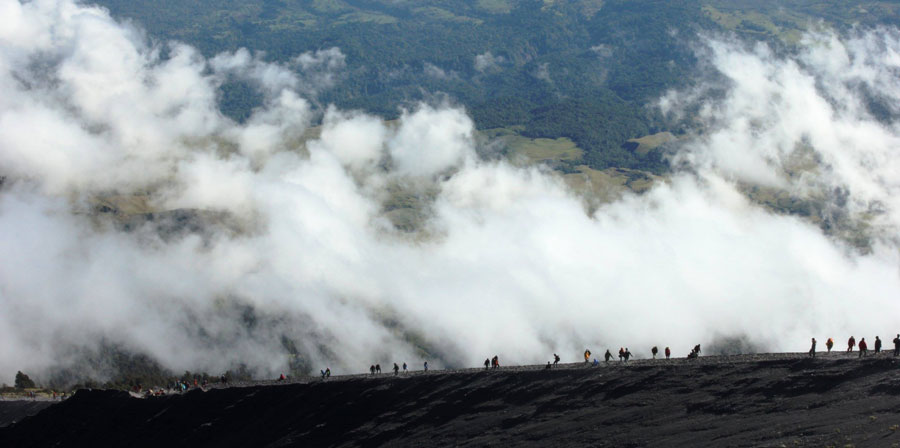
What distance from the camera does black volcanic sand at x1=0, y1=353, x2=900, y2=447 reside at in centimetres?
8181

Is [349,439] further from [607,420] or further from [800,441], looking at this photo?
[800,441]

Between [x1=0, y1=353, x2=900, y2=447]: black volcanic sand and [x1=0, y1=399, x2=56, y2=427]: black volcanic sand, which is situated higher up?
[x1=0, y1=399, x2=56, y2=427]: black volcanic sand

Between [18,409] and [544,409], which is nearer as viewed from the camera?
[544,409]

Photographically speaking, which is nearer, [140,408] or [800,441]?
[800,441]

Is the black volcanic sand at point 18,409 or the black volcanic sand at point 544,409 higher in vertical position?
the black volcanic sand at point 18,409

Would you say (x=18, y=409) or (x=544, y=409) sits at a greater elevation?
(x=18, y=409)

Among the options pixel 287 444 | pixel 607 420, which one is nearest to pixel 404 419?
pixel 287 444

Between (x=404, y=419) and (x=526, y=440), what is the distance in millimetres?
23834

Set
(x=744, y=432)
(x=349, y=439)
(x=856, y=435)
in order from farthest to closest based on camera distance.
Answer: (x=349, y=439), (x=744, y=432), (x=856, y=435)

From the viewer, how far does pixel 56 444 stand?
149m

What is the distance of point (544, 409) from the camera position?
347 feet

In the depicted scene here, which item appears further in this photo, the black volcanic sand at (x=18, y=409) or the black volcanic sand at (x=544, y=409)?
the black volcanic sand at (x=18, y=409)

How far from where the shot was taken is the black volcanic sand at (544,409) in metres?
81.8

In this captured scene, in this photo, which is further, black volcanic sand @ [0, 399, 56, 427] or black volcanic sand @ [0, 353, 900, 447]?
black volcanic sand @ [0, 399, 56, 427]
